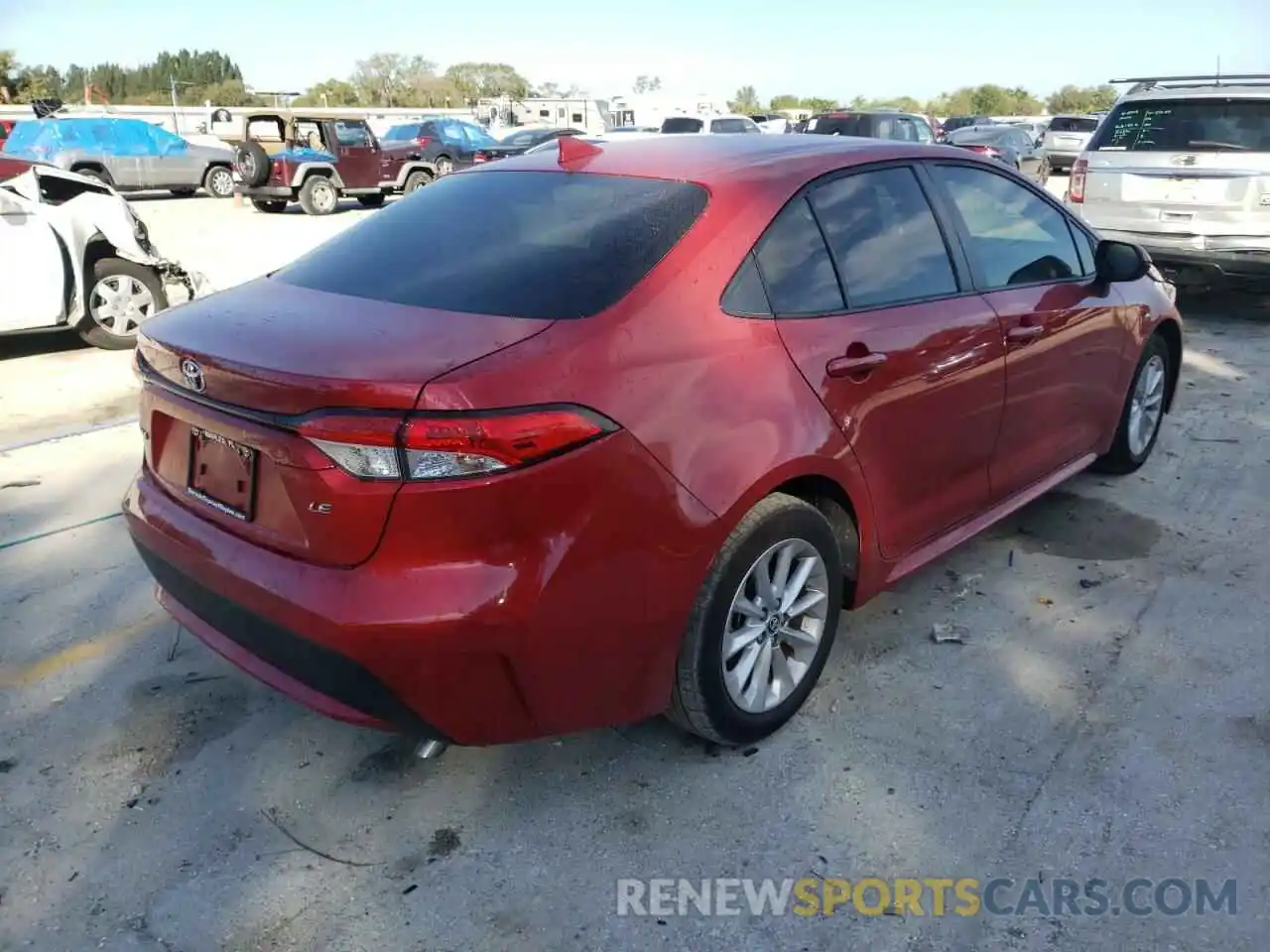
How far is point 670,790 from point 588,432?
3.62 feet

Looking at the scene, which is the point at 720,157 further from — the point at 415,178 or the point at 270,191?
the point at 415,178

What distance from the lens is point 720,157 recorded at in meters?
3.16

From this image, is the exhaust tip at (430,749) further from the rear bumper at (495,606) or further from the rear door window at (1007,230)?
the rear door window at (1007,230)

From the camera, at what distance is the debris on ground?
143 inches

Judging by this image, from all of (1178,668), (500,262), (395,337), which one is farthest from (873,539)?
(395,337)

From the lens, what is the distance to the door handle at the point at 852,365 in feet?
9.57

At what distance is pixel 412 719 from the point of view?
2.37m

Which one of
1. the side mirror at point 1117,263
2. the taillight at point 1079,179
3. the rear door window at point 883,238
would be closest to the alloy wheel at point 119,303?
the rear door window at point 883,238

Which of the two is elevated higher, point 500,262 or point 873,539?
point 500,262

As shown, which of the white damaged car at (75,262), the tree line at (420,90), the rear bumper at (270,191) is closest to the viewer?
the white damaged car at (75,262)

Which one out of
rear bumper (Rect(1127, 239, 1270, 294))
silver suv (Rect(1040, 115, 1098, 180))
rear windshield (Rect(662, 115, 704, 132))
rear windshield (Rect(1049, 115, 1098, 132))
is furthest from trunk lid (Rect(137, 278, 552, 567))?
rear windshield (Rect(1049, 115, 1098, 132))

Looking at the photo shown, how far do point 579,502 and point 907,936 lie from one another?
122cm

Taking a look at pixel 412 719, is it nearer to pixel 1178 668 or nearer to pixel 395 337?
pixel 395 337

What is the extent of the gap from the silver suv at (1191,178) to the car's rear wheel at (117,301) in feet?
25.2
